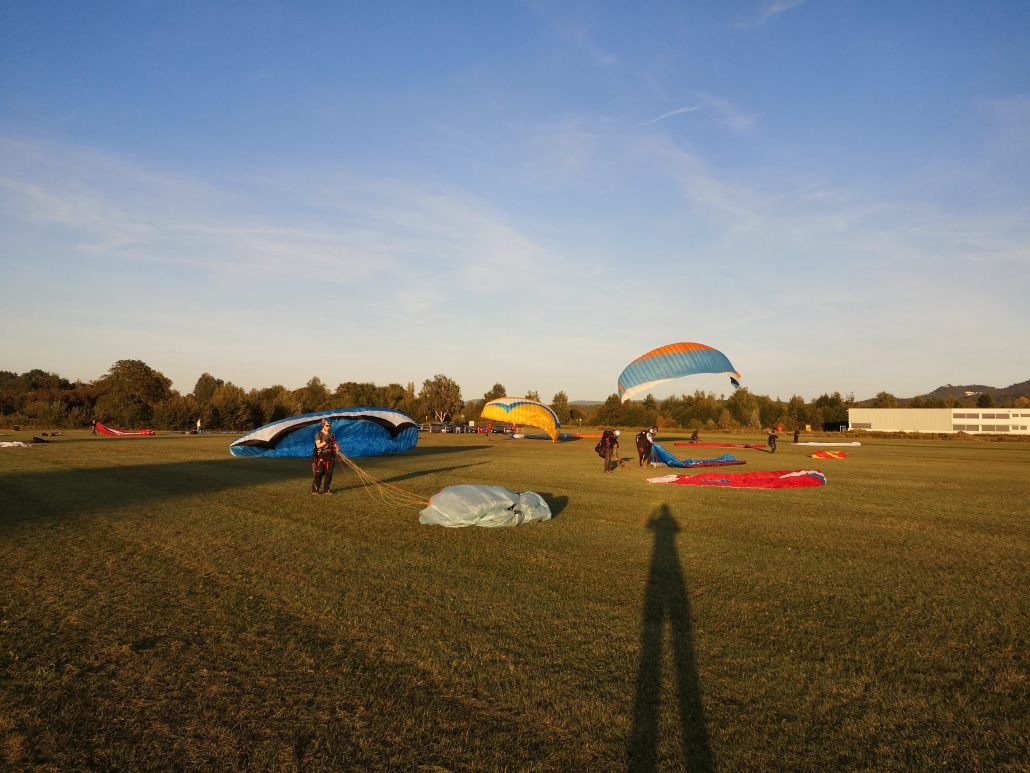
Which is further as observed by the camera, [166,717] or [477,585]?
[477,585]

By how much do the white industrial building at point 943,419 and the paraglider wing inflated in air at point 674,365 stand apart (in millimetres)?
50307

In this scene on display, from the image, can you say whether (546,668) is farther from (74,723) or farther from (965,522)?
(965,522)

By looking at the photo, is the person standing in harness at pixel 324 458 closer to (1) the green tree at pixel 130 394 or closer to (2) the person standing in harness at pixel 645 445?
(2) the person standing in harness at pixel 645 445

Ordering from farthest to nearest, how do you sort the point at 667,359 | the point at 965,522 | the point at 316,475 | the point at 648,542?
1. the point at 667,359
2. the point at 316,475
3. the point at 965,522
4. the point at 648,542

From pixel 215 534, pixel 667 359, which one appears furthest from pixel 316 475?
pixel 667 359

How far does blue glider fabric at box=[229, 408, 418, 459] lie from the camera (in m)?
21.7

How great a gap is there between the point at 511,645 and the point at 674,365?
73.6ft

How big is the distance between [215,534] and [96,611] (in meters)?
3.36

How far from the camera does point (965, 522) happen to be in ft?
33.8

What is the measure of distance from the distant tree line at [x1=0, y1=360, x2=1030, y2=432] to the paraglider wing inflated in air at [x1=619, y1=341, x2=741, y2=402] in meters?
37.6

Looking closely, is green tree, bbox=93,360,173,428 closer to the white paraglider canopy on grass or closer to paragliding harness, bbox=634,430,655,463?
paragliding harness, bbox=634,430,655,463

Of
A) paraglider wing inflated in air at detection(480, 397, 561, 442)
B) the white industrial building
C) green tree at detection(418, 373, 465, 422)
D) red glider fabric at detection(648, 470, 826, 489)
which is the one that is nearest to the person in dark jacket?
red glider fabric at detection(648, 470, 826, 489)

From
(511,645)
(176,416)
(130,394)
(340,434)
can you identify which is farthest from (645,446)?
(130,394)

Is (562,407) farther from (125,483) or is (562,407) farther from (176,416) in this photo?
(125,483)
